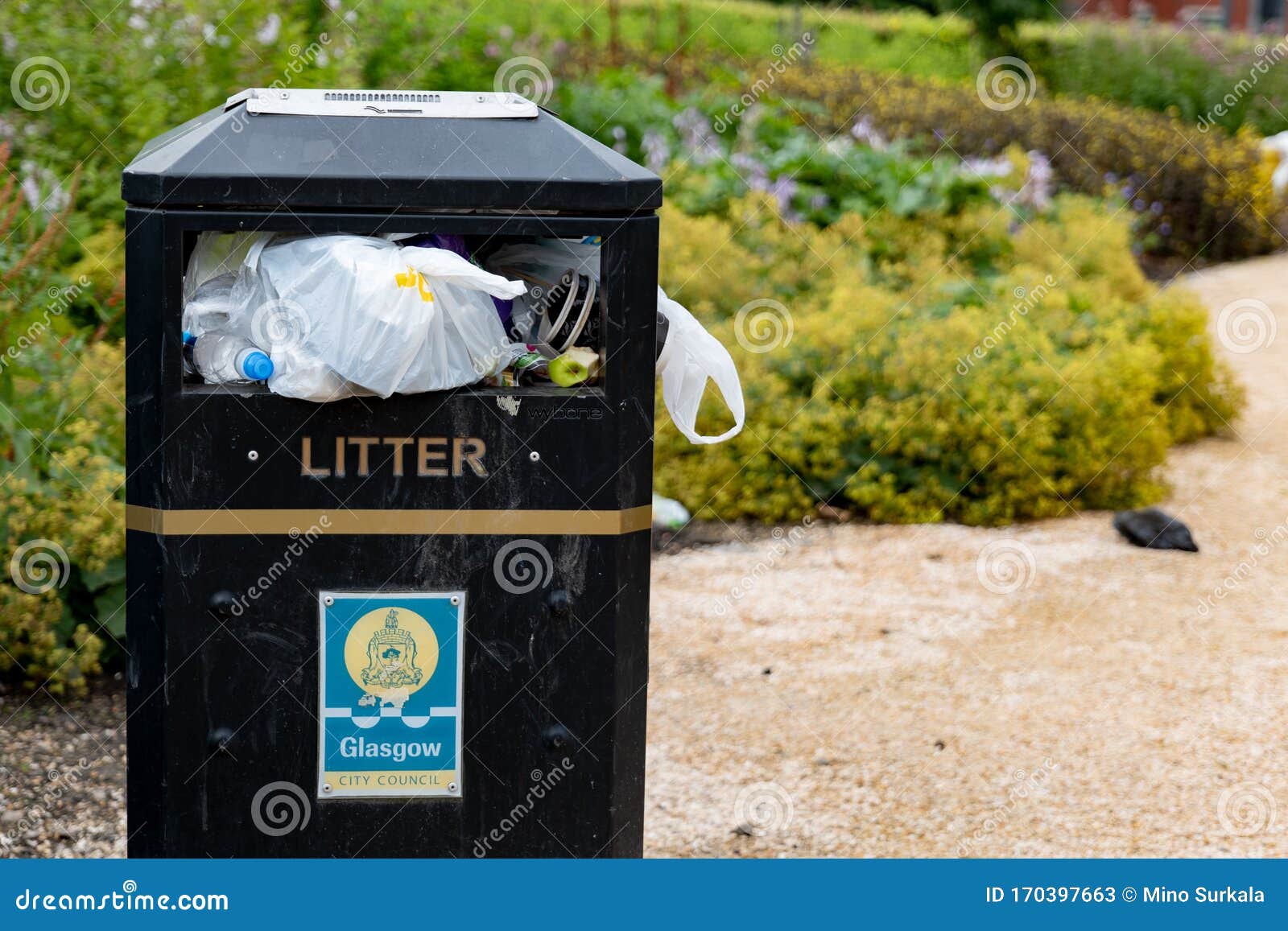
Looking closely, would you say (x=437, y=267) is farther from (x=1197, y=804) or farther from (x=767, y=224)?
(x=767, y=224)

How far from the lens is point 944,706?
4527 millimetres

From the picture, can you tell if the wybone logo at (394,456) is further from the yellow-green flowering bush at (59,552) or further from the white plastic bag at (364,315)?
the yellow-green flowering bush at (59,552)

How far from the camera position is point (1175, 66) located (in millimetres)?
15883

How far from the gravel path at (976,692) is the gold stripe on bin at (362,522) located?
1.40 metres

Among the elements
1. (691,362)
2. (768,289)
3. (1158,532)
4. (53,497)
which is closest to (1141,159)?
(768,289)

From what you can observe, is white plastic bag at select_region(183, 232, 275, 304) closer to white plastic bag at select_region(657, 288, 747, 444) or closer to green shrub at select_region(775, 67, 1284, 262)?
white plastic bag at select_region(657, 288, 747, 444)

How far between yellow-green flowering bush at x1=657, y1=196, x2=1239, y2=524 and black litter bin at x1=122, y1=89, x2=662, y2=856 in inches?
134

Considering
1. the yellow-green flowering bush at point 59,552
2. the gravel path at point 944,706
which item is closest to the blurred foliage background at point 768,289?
the yellow-green flowering bush at point 59,552

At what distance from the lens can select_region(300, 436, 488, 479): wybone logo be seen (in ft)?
8.39

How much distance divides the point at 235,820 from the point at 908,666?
2660mm

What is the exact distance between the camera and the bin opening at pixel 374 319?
2.49 metres

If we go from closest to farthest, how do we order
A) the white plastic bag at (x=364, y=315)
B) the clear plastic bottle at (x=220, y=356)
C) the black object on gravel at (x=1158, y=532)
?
the white plastic bag at (x=364, y=315)
the clear plastic bottle at (x=220, y=356)
the black object on gravel at (x=1158, y=532)

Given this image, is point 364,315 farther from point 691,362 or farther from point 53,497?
point 53,497

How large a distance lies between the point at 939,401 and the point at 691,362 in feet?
11.0
